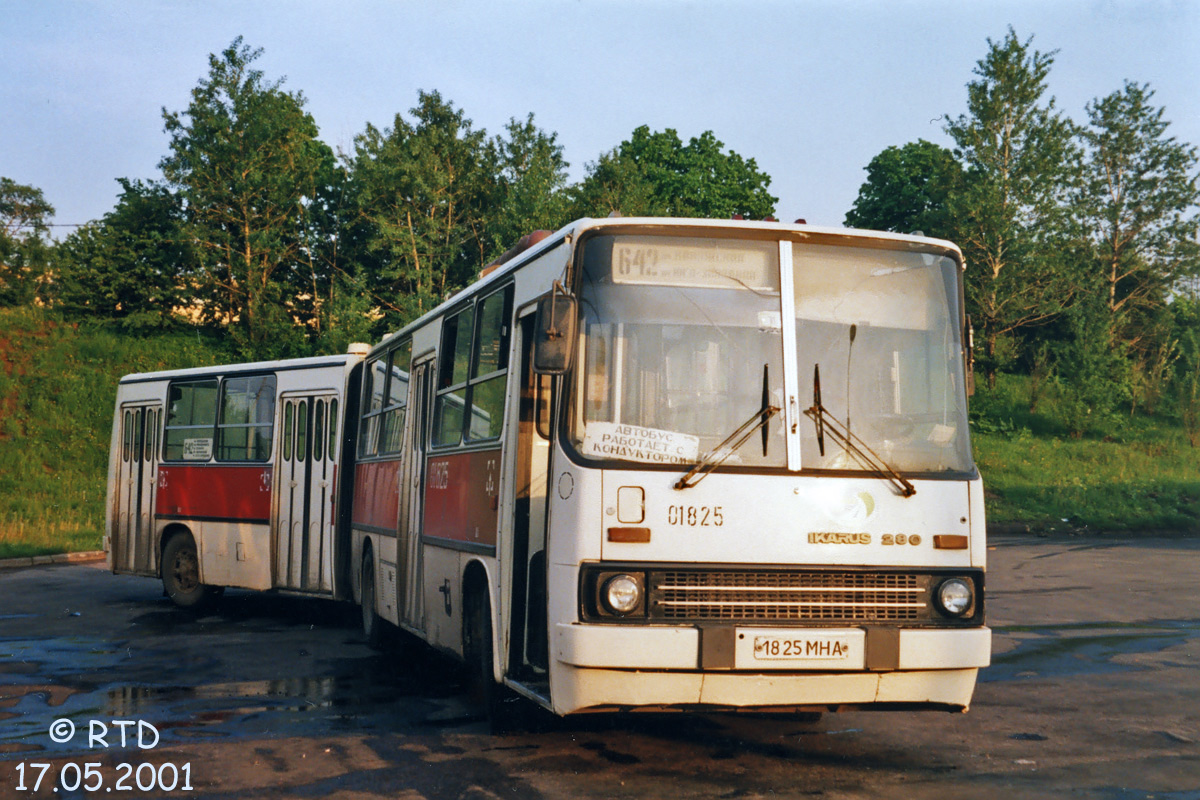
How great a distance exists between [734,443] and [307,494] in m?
10.2

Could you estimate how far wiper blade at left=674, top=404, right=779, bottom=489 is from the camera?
690 centimetres

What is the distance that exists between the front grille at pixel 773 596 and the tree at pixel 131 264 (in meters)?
43.3

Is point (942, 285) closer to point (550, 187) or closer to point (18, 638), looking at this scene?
point (18, 638)

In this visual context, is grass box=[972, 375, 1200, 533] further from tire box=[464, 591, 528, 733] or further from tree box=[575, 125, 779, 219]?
tire box=[464, 591, 528, 733]

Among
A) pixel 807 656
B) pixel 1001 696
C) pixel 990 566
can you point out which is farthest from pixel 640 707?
pixel 990 566

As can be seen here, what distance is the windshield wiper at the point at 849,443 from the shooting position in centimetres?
709

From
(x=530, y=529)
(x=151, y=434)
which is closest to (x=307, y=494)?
(x=151, y=434)

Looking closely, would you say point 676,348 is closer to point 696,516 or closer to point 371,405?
point 696,516

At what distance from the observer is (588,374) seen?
716 cm

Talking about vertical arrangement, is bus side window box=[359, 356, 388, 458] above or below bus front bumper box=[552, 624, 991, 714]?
above

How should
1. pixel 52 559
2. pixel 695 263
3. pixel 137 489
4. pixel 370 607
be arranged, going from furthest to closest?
pixel 52 559
pixel 137 489
pixel 370 607
pixel 695 263

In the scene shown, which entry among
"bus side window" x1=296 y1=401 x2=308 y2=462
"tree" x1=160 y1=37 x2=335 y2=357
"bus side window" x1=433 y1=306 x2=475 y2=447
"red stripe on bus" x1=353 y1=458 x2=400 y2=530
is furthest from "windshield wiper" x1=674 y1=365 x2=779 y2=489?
"tree" x1=160 y1=37 x2=335 y2=357

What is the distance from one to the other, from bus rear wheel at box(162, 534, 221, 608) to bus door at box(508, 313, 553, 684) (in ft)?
35.3

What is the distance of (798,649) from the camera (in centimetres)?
675
